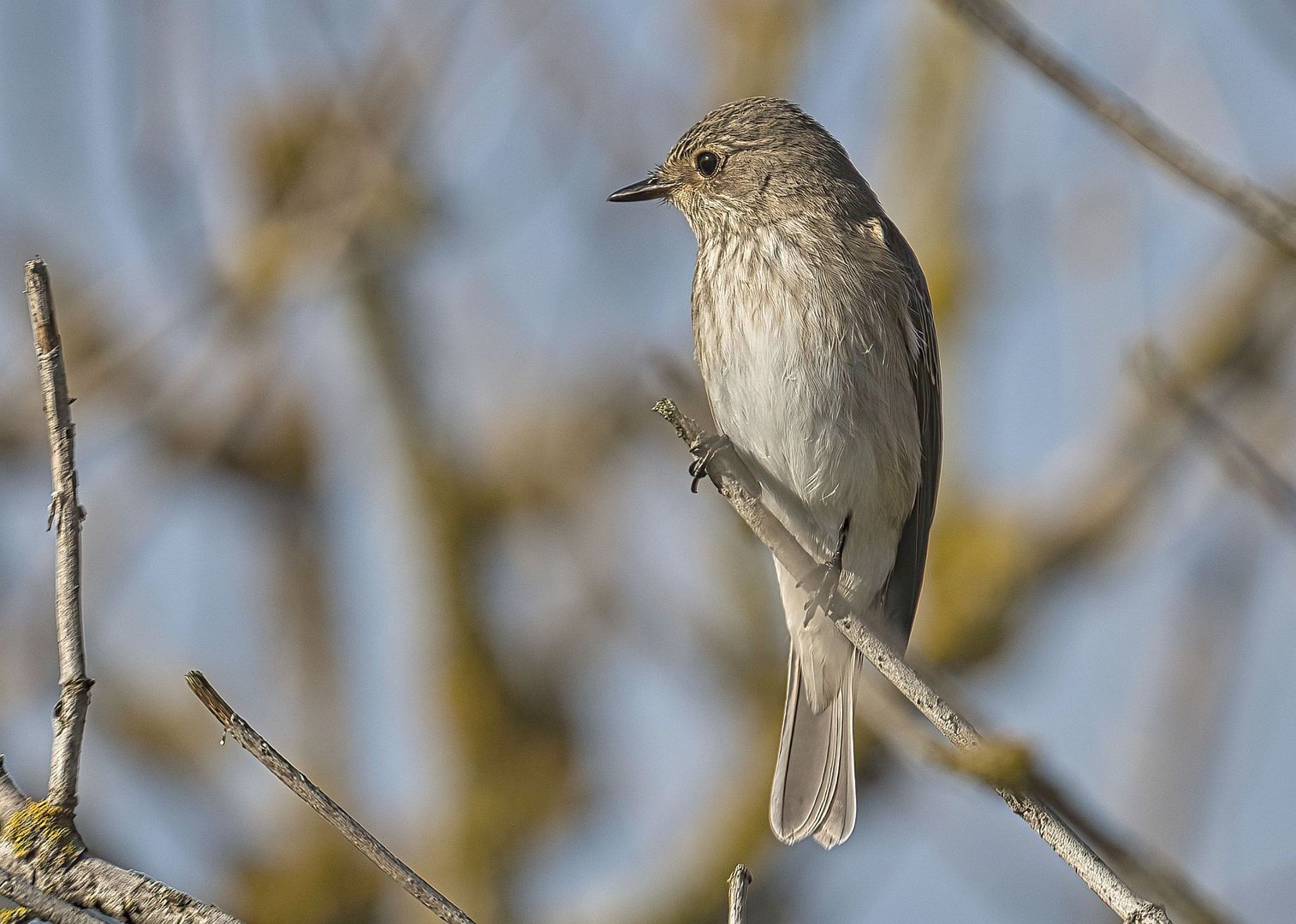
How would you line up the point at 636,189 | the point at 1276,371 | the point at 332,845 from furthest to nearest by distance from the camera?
the point at 332,845, the point at 1276,371, the point at 636,189

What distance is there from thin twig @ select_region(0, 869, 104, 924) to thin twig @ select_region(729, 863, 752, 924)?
33.0 inches

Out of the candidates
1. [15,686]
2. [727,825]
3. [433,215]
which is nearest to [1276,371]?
[727,825]

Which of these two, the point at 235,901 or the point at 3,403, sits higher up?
the point at 3,403

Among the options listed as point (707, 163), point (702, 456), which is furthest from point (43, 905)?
point (707, 163)

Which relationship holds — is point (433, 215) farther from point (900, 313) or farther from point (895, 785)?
point (895, 785)

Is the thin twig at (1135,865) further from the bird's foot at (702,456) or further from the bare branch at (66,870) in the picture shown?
the bird's foot at (702,456)

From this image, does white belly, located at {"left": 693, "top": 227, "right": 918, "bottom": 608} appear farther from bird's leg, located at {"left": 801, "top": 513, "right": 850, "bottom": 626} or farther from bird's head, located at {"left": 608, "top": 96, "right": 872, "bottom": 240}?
bird's head, located at {"left": 608, "top": 96, "right": 872, "bottom": 240}

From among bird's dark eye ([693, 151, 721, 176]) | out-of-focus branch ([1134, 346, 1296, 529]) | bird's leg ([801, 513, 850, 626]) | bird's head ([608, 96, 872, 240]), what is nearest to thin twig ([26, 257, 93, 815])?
out-of-focus branch ([1134, 346, 1296, 529])

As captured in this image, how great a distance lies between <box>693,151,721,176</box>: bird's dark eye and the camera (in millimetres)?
4680

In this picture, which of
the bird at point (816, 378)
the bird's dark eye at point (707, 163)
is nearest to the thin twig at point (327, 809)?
the bird at point (816, 378)

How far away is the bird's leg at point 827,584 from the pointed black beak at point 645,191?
1.23 meters

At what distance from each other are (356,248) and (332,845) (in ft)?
9.27

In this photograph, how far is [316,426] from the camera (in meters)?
7.20

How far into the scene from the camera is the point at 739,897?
202 centimetres
